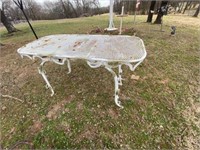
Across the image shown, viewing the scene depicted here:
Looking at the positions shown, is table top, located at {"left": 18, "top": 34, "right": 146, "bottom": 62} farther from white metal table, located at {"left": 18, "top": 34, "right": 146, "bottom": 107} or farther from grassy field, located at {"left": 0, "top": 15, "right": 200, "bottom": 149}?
grassy field, located at {"left": 0, "top": 15, "right": 200, "bottom": 149}

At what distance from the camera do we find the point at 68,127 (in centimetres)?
195

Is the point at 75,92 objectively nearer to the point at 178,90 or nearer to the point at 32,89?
the point at 32,89

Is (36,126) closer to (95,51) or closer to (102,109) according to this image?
(102,109)

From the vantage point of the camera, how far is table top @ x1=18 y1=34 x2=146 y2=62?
161cm

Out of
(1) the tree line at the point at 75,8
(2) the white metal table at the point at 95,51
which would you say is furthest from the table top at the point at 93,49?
(1) the tree line at the point at 75,8

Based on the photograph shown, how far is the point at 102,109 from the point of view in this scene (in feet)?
7.11

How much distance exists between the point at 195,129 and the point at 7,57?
4.74 metres

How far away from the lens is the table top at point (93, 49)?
1.61 m

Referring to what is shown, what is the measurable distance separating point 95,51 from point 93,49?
0.07 m

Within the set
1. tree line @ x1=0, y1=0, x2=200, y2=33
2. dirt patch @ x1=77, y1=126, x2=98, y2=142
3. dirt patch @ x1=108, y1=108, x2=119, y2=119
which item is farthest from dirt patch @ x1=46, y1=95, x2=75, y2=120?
tree line @ x1=0, y1=0, x2=200, y2=33

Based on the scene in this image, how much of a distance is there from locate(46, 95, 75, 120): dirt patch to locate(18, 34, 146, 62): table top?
0.86 metres

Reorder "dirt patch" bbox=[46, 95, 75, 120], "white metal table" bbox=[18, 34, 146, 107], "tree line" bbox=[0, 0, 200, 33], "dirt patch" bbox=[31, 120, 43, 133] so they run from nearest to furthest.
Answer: "white metal table" bbox=[18, 34, 146, 107] → "dirt patch" bbox=[31, 120, 43, 133] → "dirt patch" bbox=[46, 95, 75, 120] → "tree line" bbox=[0, 0, 200, 33]

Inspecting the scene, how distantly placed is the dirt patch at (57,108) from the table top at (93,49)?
860mm

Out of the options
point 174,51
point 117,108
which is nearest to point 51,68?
point 117,108
